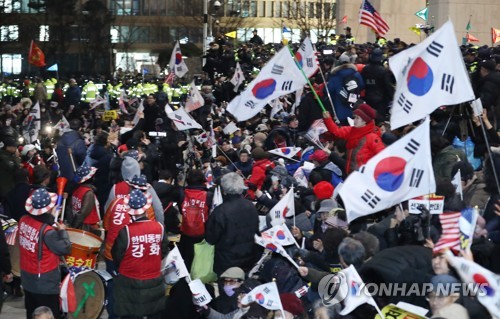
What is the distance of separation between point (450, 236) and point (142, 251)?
4.33 meters

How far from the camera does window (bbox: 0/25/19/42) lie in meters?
69.9

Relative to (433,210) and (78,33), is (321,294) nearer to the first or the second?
(433,210)

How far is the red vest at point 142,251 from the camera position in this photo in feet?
39.1

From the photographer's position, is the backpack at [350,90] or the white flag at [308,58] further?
the backpack at [350,90]

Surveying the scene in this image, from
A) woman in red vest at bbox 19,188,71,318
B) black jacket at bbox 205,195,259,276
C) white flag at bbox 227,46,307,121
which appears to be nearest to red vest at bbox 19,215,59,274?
woman in red vest at bbox 19,188,71,318

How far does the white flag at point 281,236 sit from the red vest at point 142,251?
1197 mm

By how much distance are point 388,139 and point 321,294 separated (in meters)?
4.82

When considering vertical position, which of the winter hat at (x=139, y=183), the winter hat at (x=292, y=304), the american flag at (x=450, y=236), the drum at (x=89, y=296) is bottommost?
the drum at (x=89, y=296)

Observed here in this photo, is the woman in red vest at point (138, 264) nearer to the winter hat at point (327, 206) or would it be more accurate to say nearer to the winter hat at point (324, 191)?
the winter hat at point (327, 206)

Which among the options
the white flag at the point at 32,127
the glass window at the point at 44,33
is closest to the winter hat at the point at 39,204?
the white flag at the point at 32,127

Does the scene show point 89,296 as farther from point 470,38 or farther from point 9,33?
point 9,33

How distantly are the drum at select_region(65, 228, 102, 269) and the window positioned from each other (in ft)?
187

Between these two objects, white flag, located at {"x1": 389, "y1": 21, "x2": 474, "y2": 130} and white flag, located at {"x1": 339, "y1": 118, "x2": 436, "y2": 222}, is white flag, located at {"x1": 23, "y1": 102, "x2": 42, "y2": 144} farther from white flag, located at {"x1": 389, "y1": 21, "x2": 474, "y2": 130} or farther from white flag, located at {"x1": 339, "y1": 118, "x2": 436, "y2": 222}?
white flag, located at {"x1": 339, "y1": 118, "x2": 436, "y2": 222}

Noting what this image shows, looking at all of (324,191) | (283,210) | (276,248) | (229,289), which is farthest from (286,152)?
(276,248)
